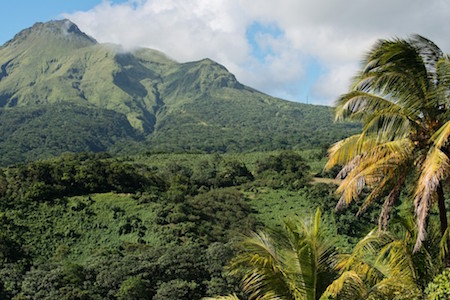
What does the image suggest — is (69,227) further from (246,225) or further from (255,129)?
(255,129)

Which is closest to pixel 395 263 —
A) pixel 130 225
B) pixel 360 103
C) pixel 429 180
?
pixel 429 180

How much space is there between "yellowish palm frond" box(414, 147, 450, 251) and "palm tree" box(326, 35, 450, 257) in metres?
0.44

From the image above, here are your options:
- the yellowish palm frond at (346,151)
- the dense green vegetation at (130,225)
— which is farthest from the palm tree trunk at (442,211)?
the dense green vegetation at (130,225)

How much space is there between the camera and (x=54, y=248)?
45.3 metres

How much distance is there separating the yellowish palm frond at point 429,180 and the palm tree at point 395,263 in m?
0.94

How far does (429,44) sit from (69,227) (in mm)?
47504

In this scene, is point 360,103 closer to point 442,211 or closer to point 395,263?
point 442,211

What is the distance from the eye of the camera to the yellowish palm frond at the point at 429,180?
5.28m

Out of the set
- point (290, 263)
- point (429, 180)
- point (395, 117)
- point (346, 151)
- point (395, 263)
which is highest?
point (395, 117)

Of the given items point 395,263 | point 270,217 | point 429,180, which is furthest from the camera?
point 270,217

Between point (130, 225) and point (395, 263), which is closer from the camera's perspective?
point (395, 263)

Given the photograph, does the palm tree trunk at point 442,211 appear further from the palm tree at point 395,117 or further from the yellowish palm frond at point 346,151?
the yellowish palm frond at point 346,151

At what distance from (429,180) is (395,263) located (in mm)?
1904

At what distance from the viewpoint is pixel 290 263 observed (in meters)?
5.95
